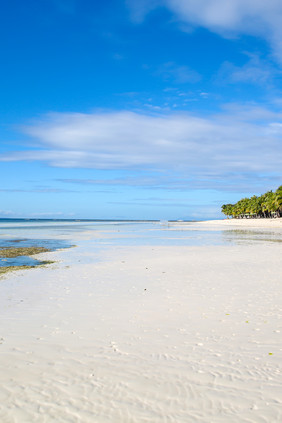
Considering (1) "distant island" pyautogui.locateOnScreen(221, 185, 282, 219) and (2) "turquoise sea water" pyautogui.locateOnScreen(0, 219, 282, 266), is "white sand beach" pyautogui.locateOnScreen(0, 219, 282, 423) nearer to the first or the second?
(2) "turquoise sea water" pyautogui.locateOnScreen(0, 219, 282, 266)

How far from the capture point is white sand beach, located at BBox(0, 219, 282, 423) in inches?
209

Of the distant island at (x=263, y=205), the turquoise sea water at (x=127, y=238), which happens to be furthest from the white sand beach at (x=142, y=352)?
the distant island at (x=263, y=205)

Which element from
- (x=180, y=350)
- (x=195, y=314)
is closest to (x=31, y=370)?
(x=180, y=350)

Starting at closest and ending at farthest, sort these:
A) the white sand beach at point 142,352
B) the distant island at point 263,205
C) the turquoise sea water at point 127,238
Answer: the white sand beach at point 142,352 < the turquoise sea water at point 127,238 < the distant island at point 263,205

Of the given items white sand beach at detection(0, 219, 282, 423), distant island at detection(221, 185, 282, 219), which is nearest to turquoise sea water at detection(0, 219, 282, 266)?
white sand beach at detection(0, 219, 282, 423)

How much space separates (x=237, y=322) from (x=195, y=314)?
4.22 feet

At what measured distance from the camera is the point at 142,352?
738 cm

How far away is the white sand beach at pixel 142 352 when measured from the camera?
17.4 ft

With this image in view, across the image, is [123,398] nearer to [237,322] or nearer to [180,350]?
[180,350]

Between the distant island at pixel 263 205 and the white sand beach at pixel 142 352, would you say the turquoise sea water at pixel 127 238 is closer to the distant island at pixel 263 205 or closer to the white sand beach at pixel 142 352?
the white sand beach at pixel 142 352

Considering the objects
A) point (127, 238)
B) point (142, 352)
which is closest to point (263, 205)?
point (127, 238)

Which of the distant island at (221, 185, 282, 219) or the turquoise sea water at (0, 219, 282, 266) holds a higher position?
the distant island at (221, 185, 282, 219)

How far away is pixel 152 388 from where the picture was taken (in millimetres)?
5879

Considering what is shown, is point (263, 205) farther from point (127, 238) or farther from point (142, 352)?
point (142, 352)
